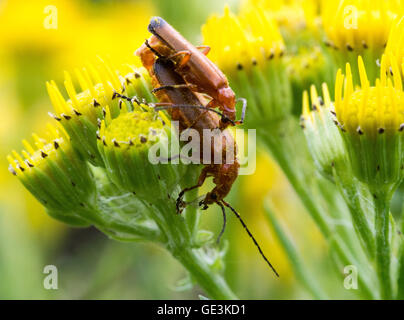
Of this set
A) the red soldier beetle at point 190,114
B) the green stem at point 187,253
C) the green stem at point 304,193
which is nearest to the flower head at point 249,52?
the green stem at point 304,193

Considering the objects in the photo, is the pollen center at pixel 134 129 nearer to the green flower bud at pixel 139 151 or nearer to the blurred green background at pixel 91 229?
the green flower bud at pixel 139 151

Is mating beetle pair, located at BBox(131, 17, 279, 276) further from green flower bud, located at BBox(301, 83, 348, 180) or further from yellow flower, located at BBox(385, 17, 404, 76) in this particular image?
yellow flower, located at BBox(385, 17, 404, 76)

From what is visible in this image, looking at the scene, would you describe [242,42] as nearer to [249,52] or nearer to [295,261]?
[249,52]

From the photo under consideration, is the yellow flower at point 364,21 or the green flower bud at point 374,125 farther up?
the yellow flower at point 364,21

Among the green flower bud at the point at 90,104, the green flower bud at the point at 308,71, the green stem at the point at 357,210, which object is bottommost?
the green stem at the point at 357,210

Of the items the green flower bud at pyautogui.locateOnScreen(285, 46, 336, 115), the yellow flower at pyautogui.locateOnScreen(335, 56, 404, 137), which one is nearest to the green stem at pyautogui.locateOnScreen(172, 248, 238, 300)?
the yellow flower at pyautogui.locateOnScreen(335, 56, 404, 137)

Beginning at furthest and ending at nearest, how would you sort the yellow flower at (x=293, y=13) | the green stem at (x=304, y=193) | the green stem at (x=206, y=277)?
the yellow flower at (x=293, y=13), the green stem at (x=304, y=193), the green stem at (x=206, y=277)
